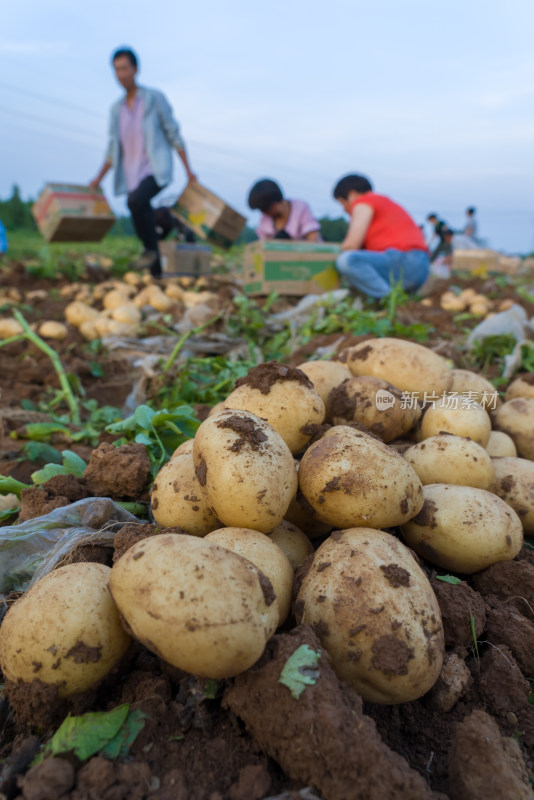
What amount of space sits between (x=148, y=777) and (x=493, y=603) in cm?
119

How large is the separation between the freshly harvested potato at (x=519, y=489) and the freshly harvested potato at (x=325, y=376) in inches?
30.4

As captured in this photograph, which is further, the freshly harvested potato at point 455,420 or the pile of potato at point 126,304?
the pile of potato at point 126,304

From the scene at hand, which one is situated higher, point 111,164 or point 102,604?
point 111,164

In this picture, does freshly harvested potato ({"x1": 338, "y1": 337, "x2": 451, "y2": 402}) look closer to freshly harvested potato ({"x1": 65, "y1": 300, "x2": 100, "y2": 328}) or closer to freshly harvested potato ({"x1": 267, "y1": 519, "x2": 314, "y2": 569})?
freshly harvested potato ({"x1": 267, "y1": 519, "x2": 314, "y2": 569})

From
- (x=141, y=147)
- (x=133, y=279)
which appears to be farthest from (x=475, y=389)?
(x=141, y=147)

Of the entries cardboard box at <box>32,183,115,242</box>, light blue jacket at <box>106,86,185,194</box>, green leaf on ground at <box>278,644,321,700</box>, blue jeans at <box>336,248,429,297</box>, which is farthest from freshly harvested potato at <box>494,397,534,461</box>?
cardboard box at <box>32,183,115,242</box>

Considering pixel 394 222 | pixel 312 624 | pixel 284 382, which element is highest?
pixel 394 222

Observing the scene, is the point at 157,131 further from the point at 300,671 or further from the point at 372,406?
the point at 300,671

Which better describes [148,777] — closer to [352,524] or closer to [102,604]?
[102,604]

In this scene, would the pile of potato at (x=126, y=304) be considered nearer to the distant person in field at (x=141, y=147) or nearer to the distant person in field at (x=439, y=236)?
the distant person in field at (x=141, y=147)

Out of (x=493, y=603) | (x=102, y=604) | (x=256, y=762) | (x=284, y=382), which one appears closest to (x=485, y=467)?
(x=493, y=603)

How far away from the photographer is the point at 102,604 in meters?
1.35

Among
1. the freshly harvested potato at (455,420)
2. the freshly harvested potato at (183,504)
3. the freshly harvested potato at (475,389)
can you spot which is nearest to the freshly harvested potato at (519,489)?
the freshly harvested potato at (455,420)

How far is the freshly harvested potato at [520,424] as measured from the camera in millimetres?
2604
